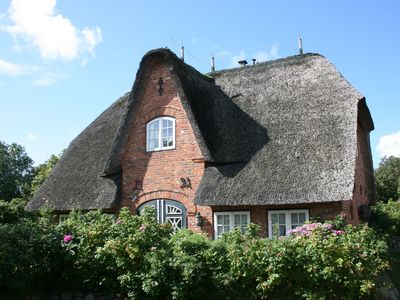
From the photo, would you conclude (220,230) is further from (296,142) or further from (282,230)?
(296,142)

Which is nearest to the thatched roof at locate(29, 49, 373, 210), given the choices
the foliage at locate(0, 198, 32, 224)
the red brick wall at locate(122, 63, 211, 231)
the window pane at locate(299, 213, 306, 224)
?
the red brick wall at locate(122, 63, 211, 231)

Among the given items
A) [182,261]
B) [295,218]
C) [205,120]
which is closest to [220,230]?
[295,218]

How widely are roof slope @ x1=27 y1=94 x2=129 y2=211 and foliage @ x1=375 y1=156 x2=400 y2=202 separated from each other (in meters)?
21.4

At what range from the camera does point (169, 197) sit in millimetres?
13695

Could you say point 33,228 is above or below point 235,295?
above

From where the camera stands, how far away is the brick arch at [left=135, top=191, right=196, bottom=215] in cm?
1328

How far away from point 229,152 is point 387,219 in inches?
334

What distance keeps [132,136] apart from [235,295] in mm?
8415

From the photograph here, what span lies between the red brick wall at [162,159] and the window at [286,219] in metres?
2.08

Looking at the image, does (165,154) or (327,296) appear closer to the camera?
(327,296)

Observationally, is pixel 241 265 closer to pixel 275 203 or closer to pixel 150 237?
pixel 150 237

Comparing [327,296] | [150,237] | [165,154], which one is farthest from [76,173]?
[327,296]

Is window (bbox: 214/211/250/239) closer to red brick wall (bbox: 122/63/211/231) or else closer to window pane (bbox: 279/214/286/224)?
red brick wall (bbox: 122/63/211/231)

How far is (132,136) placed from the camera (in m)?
14.8
